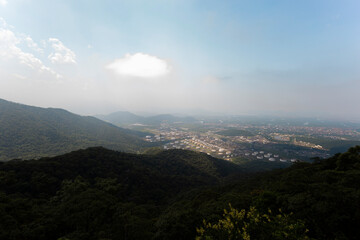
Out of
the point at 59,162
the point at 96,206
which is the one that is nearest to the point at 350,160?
the point at 96,206

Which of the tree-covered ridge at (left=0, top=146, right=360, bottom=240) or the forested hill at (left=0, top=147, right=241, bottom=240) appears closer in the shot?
the tree-covered ridge at (left=0, top=146, right=360, bottom=240)

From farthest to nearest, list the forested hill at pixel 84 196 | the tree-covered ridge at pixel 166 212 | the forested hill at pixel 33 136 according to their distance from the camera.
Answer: the forested hill at pixel 33 136 → the forested hill at pixel 84 196 → the tree-covered ridge at pixel 166 212

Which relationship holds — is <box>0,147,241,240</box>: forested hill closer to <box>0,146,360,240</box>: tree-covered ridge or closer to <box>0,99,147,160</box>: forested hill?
<box>0,146,360,240</box>: tree-covered ridge

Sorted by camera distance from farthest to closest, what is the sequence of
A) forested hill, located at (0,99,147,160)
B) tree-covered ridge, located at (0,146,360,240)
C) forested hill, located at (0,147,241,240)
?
forested hill, located at (0,99,147,160) → forested hill, located at (0,147,241,240) → tree-covered ridge, located at (0,146,360,240)

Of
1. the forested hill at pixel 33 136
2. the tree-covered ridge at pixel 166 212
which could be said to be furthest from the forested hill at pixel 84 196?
the forested hill at pixel 33 136

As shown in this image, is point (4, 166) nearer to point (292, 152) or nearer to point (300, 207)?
point (300, 207)

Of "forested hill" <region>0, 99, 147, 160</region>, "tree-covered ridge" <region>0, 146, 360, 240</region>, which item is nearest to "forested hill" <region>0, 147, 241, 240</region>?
"tree-covered ridge" <region>0, 146, 360, 240</region>

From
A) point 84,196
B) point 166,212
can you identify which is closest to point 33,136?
point 84,196

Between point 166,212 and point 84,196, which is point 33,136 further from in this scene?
point 166,212

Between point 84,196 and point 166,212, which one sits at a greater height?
point 84,196

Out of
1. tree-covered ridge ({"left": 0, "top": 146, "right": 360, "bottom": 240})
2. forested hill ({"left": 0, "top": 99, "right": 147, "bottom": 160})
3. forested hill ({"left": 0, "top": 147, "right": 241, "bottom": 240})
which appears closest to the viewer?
tree-covered ridge ({"left": 0, "top": 146, "right": 360, "bottom": 240})

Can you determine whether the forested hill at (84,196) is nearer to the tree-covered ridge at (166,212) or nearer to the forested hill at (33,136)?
the tree-covered ridge at (166,212)
